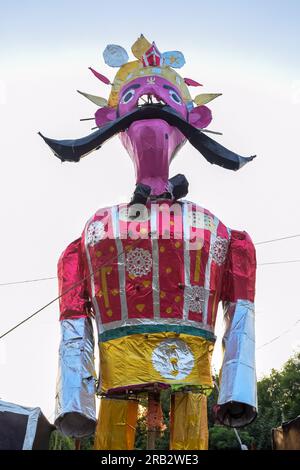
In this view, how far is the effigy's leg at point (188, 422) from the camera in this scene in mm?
5102

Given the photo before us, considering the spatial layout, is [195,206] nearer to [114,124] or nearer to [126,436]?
[114,124]

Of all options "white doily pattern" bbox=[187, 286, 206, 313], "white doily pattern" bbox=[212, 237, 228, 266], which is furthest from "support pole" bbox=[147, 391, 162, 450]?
"white doily pattern" bbox=[212, 237, 228, 266]

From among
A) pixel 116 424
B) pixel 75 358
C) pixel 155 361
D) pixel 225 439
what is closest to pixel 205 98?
pixel 155 361

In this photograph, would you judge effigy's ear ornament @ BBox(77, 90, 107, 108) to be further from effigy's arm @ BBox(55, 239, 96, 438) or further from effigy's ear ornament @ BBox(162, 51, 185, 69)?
effigy's arm @ BBox(55, 239, 96, 438)

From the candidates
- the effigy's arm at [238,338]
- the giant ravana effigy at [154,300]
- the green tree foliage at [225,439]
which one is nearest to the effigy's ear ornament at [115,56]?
the giant ravana effigy at [154,300]

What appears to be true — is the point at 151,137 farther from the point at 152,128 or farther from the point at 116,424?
the point at 116,424

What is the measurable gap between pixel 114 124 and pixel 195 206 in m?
1.08

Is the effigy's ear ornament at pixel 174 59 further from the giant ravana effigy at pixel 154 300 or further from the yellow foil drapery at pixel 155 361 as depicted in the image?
the yellow foil drapery at pixel 155 361

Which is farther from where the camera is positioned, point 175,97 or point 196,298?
point 175,97

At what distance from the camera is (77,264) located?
573 cm

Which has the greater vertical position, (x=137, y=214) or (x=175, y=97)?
(x=175, y=97)

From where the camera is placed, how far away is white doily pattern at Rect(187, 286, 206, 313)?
528 cm

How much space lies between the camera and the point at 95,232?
5.57m

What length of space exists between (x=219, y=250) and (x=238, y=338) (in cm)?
81
